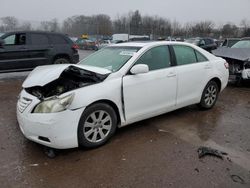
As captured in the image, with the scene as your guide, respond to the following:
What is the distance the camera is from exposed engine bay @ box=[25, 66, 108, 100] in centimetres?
367

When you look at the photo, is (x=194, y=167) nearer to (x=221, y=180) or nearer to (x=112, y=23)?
(x=221, y=180)

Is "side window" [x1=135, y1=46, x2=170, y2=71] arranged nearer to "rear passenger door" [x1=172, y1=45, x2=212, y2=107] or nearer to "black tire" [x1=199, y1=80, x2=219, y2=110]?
"rear passenger door" [x1=172, y1=45, x2=212, y2=107]

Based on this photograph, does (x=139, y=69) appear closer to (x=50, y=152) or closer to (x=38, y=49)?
(x=50, y=152)

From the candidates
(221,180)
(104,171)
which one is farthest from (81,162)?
(221,180)

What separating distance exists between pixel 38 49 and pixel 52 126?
21.3 ft

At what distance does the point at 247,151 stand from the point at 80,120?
2461mm

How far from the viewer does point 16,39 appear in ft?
28.7

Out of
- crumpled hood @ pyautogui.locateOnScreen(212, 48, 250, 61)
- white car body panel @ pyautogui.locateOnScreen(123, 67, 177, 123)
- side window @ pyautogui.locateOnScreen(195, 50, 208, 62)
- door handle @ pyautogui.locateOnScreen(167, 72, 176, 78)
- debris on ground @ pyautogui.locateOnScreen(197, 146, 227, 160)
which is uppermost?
side window @ pyautogui.locateOnScreen(195, 50, 208, 62)

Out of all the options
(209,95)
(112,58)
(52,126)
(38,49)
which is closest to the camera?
(52,126)

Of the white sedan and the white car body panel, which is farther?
the white car body panel

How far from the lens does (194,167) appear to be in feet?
10.5

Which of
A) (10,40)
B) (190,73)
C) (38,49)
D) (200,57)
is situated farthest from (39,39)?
(190,73)

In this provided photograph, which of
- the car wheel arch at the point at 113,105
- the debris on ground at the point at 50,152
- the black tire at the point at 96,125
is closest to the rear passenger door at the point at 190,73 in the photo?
the car wheel arch at the point at 113,105

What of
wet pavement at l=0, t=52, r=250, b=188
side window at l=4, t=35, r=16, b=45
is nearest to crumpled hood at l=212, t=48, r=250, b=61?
wet pavement at l=0, t=52, r=250, b=188
